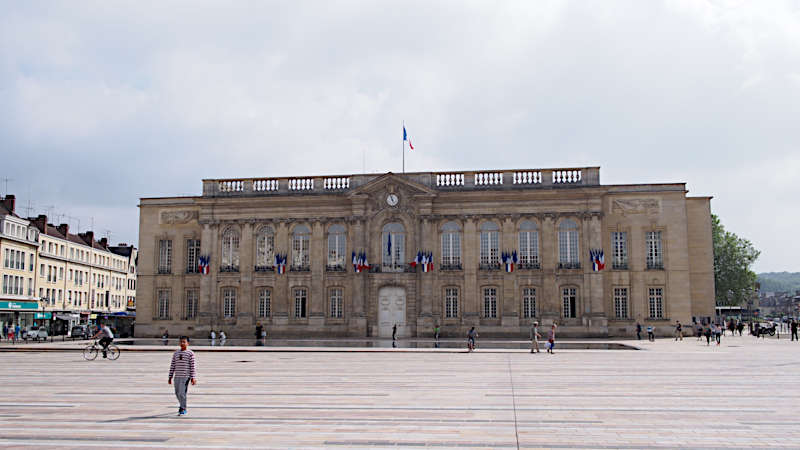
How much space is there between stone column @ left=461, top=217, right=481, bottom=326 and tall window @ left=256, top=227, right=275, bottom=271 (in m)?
12.7

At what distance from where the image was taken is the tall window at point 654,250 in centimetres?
4350

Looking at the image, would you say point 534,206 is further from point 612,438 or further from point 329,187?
point 612,438

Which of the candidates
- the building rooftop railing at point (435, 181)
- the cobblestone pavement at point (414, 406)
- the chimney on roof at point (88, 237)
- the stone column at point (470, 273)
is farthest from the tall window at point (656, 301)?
the chimney on roof at point (88, 237)

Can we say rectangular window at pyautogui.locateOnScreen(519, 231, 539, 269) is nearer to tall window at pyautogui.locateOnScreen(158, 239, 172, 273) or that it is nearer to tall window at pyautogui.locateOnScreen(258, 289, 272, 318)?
tall window at pyautogui.locateOnScreen(258, 289, 272, 318)

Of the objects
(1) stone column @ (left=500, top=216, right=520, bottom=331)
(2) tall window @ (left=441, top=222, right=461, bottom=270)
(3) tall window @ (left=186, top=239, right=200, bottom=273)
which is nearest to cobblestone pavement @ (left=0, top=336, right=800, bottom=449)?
(1) stone column @ (left=500, top=216, right=520, bottom=331)

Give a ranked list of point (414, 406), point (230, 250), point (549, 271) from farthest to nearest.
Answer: point (230, 250) < point (549, 271) < point (414, 406)

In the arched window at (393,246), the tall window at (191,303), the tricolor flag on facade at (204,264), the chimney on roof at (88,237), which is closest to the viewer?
the arched window at (393,246)

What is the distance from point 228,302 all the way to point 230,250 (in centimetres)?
346

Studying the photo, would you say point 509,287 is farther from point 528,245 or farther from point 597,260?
point 597,260

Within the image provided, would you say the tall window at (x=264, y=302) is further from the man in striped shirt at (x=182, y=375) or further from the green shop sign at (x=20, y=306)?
the man in striped shirt at (x=182, y=375)

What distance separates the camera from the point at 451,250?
Result: 147 feet

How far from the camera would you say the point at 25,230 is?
62.5 metres

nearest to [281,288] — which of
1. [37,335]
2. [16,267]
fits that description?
[37,335]

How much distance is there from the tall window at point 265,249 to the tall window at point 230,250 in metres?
1.50
